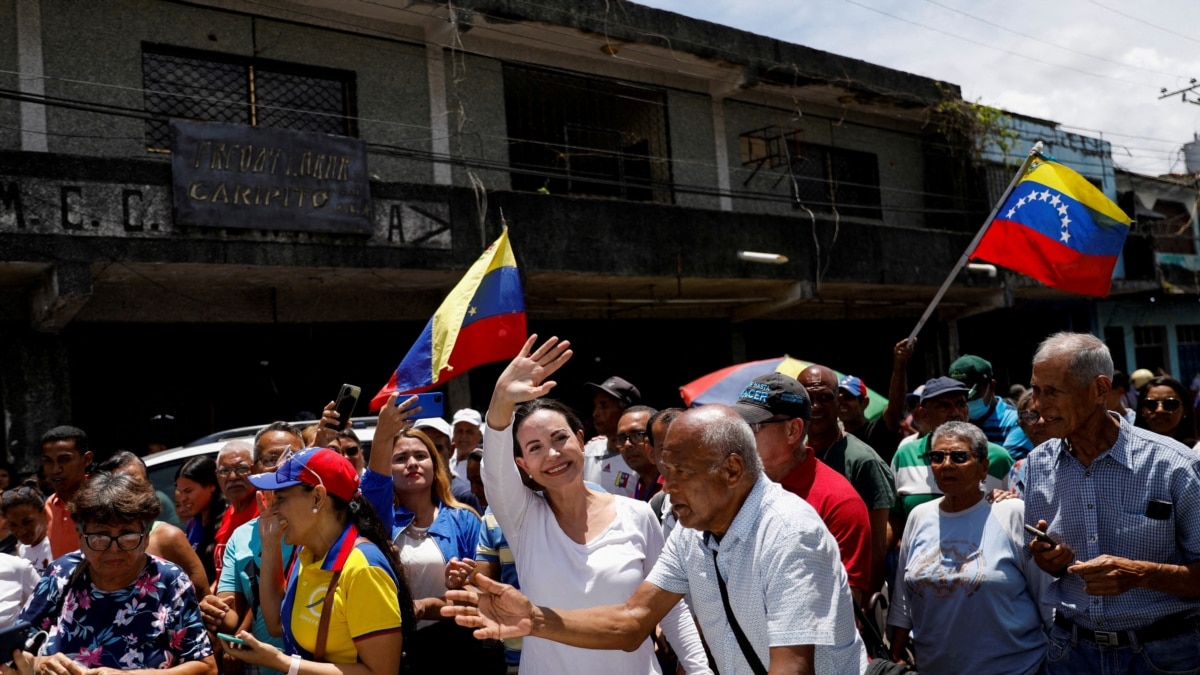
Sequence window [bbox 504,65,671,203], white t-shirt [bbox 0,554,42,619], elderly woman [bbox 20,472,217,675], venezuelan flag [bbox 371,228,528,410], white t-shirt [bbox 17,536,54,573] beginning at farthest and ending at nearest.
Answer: window [bbox 504,65,671,203] → white t-shirt [bbox 17,536,54,573] → venezuelan flag [bbox 371,228,528,410] → white t-shirt [bbox 0,554,42,619] → elderly woman [bbox 20,472,217,675]

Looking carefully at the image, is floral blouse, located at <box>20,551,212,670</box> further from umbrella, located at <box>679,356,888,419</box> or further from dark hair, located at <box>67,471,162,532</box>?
umbrella, located at <box>679,356,888,419</box>

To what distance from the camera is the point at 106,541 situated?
3.48 metres

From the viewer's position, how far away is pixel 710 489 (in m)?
2.67

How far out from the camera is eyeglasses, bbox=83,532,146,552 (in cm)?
347


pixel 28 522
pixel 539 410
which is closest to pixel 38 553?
pixel 28 522

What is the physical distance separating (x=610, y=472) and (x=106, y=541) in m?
3.17

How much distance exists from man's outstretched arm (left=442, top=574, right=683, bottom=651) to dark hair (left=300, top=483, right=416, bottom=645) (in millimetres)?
393

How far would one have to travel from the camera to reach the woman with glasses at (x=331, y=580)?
314cm

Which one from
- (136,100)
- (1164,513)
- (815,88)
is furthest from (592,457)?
(815,88)

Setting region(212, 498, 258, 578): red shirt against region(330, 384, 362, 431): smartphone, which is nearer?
region(330, 384, 362, 431): smartphone

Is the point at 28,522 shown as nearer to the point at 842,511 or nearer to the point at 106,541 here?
the point at 106,541

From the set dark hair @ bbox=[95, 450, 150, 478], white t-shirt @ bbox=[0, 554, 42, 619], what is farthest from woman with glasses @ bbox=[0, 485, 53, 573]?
white t-shirt @ bbox=[0, 554, 42, 619]

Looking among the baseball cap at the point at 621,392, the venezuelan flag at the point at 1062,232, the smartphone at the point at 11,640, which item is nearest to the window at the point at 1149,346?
the venezuelan flag at the point at 1062,232

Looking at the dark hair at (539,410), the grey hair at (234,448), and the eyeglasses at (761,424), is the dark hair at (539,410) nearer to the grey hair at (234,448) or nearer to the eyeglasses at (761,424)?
the eyeglasses at (761,424)
